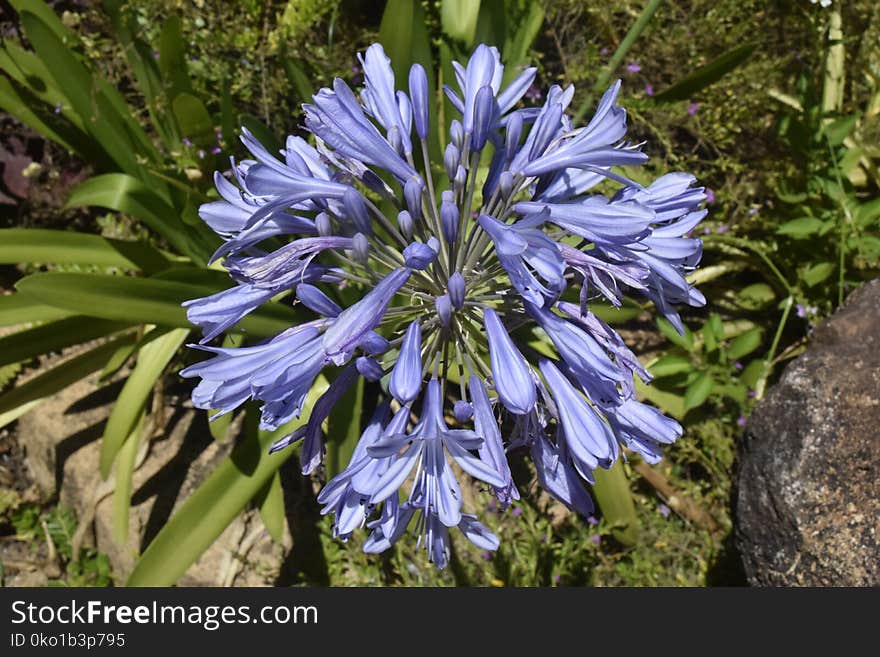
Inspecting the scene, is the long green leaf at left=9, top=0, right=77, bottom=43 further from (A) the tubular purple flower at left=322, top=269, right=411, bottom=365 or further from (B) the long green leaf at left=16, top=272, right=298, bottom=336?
(A) the tubular purple flower at left=322, top=269, right=411, bottom=365

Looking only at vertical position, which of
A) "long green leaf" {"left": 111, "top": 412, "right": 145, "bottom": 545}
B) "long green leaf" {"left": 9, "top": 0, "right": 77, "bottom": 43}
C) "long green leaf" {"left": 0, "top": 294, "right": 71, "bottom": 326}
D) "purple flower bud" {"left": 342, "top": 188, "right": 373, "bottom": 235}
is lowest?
"long green leaf" {"left": 111, "top": 412, "right": 145, "bottom": 545}

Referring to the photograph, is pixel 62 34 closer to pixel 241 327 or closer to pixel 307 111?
pixel 241 327

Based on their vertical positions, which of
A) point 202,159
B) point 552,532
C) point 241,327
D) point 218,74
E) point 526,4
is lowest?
point 552,532

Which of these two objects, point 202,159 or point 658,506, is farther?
point 658,506

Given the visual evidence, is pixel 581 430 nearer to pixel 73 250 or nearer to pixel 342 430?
pixel 342 430

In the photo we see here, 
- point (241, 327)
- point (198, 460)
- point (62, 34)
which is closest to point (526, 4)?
point (241, 327)

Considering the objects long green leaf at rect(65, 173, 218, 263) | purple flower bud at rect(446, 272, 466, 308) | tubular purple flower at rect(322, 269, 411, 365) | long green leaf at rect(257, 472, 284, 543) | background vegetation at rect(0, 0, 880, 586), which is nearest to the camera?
tubular purple flower at rect(322, 269, 411, 365)

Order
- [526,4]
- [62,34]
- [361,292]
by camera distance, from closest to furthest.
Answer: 1. [361,292]
2. [526,4]
3. [62,34]

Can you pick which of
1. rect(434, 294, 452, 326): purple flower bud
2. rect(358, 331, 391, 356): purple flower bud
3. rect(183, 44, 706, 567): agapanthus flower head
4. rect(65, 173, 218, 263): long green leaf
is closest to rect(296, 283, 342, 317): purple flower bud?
rect(183, 44, 706, 567): agapanthus flower head
